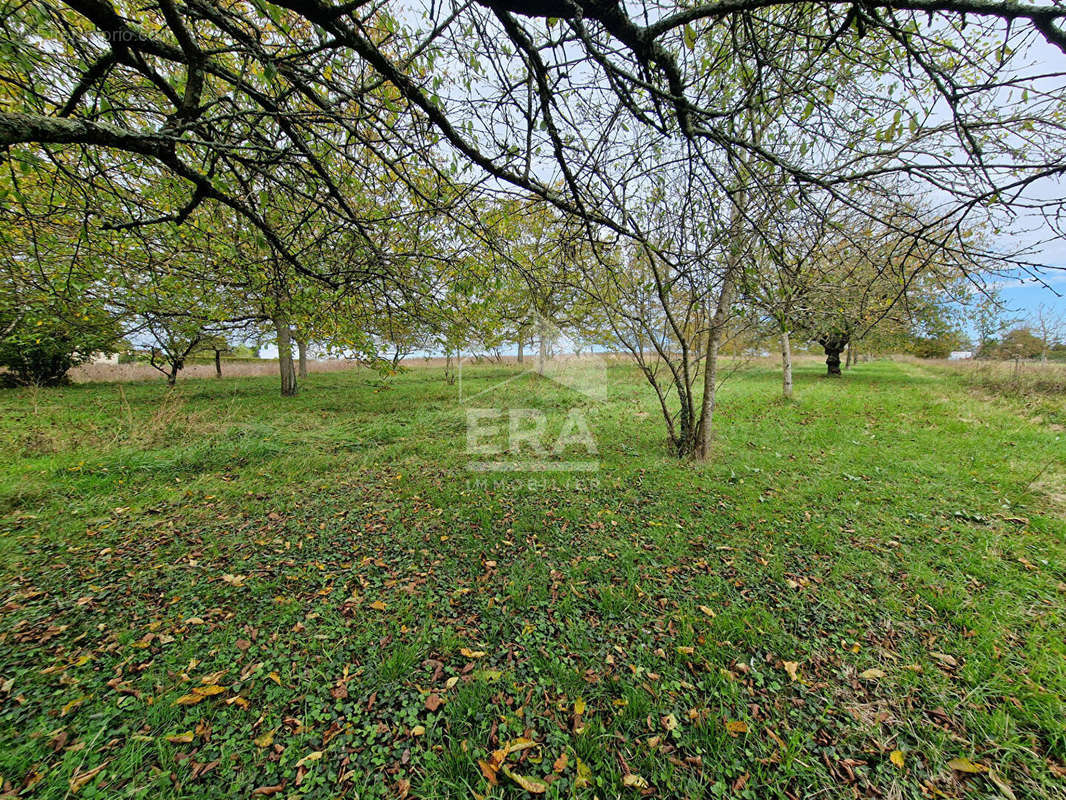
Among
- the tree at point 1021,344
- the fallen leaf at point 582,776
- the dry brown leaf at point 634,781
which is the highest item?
the tree at point 1021,344

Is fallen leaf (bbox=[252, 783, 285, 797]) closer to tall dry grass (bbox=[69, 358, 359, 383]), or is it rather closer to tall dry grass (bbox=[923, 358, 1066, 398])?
tall dry grass (bbox=[69, 358, 359, 383])

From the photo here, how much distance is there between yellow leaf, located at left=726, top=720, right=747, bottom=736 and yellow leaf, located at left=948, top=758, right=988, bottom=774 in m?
0.90

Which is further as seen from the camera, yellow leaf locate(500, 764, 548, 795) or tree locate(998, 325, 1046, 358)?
tree locate(998, 325, 1046, 358)

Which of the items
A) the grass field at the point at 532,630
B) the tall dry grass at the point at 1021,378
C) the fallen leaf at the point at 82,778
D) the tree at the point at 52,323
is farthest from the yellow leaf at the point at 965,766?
the tall dry grass at the point at 1021,378

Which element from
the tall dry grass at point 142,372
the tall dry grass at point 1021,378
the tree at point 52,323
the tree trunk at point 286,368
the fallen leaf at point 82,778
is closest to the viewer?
the fallen leaf at point 82,778

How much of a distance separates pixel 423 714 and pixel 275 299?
15.0 ft

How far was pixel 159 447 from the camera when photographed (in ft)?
19.7

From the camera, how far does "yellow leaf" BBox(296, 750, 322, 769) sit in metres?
1.73

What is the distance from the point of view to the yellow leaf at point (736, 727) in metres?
1.87

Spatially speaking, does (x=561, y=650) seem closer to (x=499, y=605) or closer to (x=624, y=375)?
(x=499, y=605)

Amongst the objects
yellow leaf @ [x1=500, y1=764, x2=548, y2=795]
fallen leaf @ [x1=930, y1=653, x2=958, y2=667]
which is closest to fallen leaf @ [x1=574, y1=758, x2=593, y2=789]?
yellow leaf @ [x1=500, y1=764, x2=548, y2=795]

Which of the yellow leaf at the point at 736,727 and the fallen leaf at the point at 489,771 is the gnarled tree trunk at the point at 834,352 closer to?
the yellow leaf at the point at 736,727

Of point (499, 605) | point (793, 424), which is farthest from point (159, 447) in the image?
point (793, 424)
